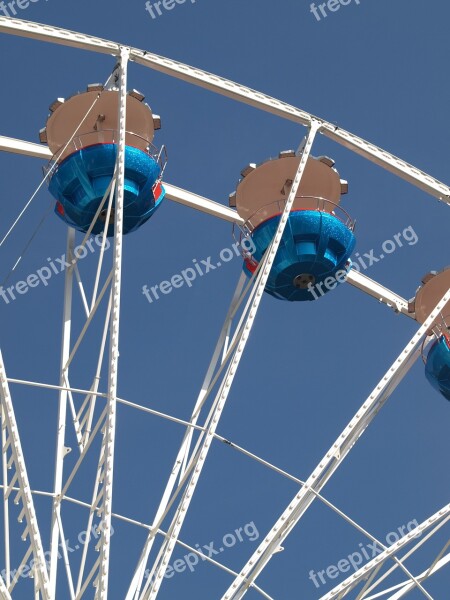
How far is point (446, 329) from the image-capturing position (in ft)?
62.9

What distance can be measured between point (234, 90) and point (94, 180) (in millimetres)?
2574

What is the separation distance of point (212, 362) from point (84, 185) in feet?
11.1

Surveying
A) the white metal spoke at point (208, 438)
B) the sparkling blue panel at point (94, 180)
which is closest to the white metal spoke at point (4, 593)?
the white metal spoke at point (208, 438)

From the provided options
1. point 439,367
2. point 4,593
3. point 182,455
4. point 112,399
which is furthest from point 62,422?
point 439,367

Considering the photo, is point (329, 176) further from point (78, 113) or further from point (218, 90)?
point (78, 113)

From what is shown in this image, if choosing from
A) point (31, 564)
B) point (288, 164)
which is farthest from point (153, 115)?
point (31, 564)

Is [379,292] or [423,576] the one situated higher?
[379,292]

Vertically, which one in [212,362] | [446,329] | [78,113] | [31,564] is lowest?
[31,564]

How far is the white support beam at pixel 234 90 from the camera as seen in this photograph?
52.6 ft

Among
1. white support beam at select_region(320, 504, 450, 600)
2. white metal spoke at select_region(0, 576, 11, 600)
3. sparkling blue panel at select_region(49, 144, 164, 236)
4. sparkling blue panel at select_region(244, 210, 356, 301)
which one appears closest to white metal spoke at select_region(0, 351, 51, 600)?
white metal spoke at select_region(0, 576, 11, 600)

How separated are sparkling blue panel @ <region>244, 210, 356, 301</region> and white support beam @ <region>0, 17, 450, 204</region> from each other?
4.12 ft

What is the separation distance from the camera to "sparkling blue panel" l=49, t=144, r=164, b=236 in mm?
17516

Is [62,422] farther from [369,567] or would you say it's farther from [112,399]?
[369,567]

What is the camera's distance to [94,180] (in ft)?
57.6
